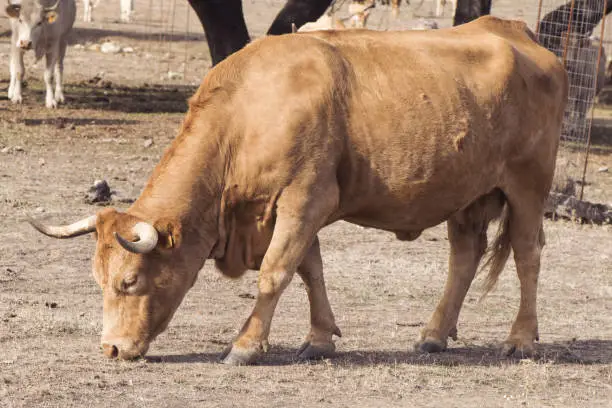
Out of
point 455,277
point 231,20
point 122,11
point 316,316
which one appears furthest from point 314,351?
point 122,11

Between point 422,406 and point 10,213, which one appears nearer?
point 422,406

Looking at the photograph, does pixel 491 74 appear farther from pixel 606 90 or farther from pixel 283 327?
pixel 606 90

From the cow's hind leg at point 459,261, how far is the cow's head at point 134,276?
1739 mm

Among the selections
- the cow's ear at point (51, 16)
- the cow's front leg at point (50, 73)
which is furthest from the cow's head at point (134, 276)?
the cow's ear at point (51, 16)

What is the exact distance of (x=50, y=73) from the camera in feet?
66.4

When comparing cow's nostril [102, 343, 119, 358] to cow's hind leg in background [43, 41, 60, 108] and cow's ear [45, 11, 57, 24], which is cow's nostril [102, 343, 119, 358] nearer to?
cow's hind leg in background [43, 41, 60, 108]

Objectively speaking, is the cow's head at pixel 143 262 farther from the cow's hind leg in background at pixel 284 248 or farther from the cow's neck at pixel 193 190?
the cow's hind leg in background at pixel 284 248

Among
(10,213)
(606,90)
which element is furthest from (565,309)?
(606,90)

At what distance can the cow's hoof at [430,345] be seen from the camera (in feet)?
25.7

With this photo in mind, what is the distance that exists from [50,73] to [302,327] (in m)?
12.9

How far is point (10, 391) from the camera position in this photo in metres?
6.43

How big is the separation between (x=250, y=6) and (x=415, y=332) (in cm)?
3274

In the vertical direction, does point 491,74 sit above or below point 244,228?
above

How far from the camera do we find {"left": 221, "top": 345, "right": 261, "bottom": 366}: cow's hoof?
709 cm
